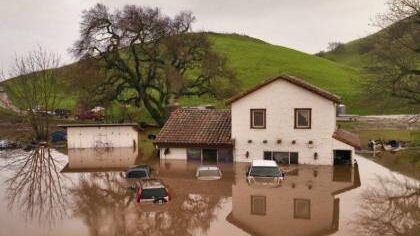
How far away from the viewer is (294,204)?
92.0ft

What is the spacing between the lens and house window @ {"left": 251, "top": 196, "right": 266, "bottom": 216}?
26.6 metres

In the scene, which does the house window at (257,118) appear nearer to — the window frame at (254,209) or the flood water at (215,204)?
the flood water at (215,204)

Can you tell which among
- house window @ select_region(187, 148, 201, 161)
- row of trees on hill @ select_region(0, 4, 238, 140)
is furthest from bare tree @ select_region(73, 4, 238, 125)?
house window @ select_region(187, 148, 201, 161)

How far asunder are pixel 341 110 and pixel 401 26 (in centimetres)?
2960

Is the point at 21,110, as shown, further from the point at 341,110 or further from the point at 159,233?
the point at 159,233

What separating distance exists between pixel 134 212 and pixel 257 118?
18369mm

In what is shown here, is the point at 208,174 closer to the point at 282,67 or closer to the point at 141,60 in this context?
the point at 141,60

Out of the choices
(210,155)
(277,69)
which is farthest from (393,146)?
(277,69)

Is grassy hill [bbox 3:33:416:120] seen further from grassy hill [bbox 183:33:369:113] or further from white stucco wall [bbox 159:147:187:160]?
white stucco wall [bbox 159:147:187:160]

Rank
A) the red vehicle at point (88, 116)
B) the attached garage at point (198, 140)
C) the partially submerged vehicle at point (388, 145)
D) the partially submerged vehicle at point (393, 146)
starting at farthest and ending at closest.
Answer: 1. the red vehicle at point (88, 116)
2. the partially submerged vehicle at point (388, 145)
3. the partially submerged vehicle at point (393, 146)
4. the attached garage at point (198, 140)

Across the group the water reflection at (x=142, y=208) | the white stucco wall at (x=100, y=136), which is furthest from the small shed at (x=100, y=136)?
the water reflection at (x=142, y=208)

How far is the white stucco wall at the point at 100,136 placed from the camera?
51.6 m

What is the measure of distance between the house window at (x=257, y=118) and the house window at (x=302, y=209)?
13.6m

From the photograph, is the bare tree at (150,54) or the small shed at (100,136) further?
the bare tree at (150,54)
